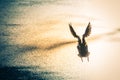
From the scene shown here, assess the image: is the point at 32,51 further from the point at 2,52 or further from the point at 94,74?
the point at 94,74

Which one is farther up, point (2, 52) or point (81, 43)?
point (81, 43)

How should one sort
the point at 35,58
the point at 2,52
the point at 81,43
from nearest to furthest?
the point at 81,43 → the point at 2,52 → the point at 35,58

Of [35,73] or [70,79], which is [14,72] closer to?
[35,73]

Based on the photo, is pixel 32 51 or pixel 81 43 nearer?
pixel 81 43

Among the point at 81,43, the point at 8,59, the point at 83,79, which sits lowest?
the point at 83,79

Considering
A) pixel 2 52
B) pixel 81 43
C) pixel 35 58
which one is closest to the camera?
pixel 81 43

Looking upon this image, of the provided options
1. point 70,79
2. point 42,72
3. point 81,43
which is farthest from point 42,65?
point 81,43
